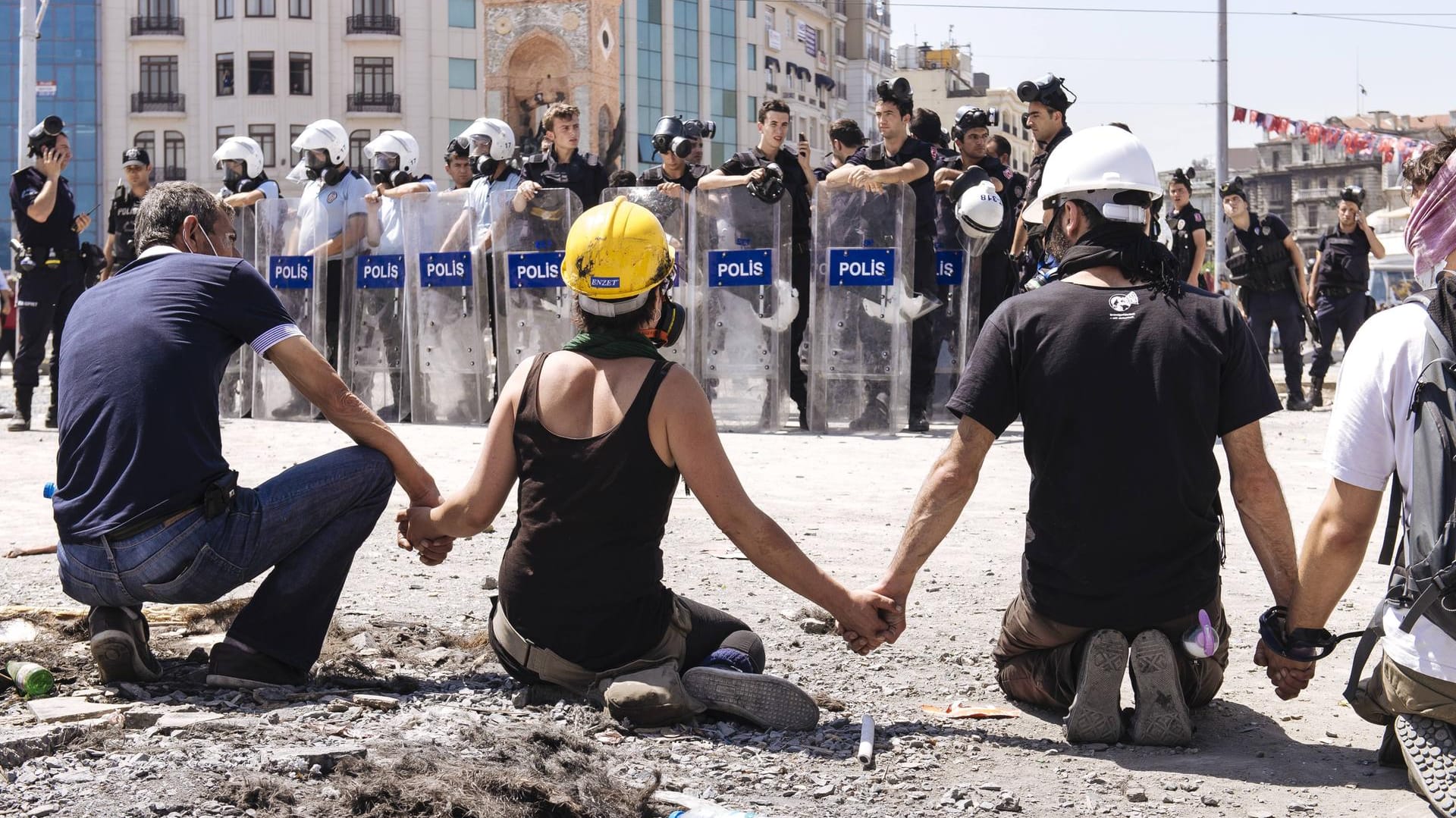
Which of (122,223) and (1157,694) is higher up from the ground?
(122,223)

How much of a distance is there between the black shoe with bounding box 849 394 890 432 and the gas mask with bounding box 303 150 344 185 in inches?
201

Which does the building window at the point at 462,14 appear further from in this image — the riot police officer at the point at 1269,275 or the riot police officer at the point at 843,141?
the riot police officer at the point at 843,141

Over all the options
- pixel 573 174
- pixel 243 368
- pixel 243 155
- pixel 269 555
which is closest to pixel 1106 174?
pixel 269 555

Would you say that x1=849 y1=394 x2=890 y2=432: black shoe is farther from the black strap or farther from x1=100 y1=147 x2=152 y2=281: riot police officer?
the black strap

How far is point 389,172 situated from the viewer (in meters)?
14.1

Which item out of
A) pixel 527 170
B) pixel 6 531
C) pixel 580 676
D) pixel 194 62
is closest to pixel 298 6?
pixel 194 62

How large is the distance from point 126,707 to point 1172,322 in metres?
2.96

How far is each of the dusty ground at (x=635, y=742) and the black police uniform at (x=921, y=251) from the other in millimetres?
5413

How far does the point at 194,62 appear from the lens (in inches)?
2586

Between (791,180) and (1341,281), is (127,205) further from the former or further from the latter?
(1341,281)

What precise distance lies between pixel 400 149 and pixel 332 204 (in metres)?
0.85

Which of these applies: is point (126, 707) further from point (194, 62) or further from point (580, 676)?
point (194, 62)

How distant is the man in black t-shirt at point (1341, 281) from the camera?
14.9 m

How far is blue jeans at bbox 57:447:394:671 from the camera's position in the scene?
4539 millimetres
